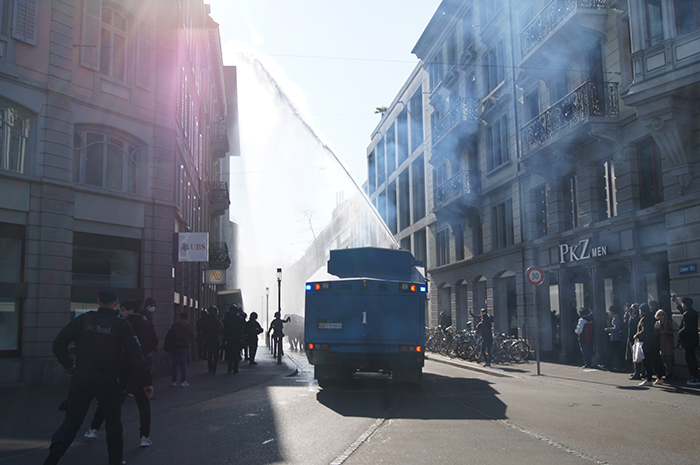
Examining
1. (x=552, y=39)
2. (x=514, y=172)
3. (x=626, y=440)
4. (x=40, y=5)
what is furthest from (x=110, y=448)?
(x=514, y=172)

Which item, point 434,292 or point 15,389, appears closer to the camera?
point 15,389

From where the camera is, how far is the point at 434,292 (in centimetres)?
3641

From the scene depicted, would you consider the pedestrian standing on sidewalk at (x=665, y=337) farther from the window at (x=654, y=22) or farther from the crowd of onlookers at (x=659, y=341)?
the window at (x=654, y=22)

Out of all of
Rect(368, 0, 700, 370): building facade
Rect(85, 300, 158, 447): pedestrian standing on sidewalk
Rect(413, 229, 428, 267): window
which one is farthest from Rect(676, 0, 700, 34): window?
Rect(413, 229, 428, 267): window

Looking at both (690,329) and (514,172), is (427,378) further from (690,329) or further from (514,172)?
(514,172)

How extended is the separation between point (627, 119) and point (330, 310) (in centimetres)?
1068

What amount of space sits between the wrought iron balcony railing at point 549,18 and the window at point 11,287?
1677 centimetres

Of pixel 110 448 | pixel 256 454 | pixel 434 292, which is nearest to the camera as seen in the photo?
pixel 110 448

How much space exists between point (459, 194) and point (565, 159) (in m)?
8.98

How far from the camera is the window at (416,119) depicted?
40344mm

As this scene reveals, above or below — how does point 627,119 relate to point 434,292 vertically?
above

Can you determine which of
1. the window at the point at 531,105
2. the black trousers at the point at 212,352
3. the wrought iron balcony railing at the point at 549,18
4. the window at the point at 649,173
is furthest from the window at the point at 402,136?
the black trousers at the point at 212,352

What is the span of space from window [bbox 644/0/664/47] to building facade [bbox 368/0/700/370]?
1.2 inches

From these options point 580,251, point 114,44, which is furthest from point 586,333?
point 114,44
